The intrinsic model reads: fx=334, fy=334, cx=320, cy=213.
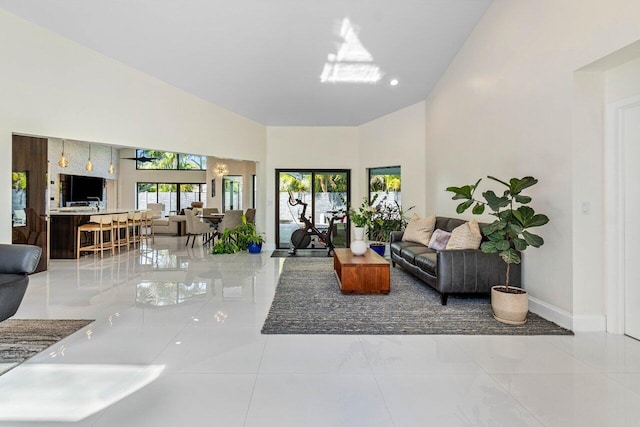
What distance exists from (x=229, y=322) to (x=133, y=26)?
4.13 metres

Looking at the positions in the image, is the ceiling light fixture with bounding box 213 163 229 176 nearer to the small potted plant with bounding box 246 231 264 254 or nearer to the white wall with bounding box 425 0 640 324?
the small potted plant with bounding box 246 231 264 254

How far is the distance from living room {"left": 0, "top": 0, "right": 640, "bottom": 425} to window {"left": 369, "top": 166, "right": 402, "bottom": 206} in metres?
0.31

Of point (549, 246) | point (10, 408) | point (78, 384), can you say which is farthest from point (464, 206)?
point (10, 408)

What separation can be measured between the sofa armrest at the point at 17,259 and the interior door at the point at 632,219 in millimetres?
5176

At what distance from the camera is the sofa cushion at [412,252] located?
16.1 ft

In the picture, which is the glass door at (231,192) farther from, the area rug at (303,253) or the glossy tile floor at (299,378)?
the glossy tile floor at (299,378)

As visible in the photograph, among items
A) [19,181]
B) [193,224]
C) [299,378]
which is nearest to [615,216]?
[299,378]

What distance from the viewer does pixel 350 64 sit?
584 cm

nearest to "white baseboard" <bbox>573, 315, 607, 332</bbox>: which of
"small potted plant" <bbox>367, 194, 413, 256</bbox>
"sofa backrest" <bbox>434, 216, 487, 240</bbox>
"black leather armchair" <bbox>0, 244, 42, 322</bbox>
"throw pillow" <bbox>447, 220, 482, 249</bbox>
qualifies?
"throw pillow" <bbox>447, 220, 482, 249</bbox>

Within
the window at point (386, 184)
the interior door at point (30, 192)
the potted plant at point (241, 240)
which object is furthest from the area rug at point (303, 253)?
the interior door at point (30, 192)

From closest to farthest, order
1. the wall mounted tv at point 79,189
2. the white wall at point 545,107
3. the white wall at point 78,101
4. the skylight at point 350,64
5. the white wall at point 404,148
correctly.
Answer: the white wall at point 545,107 < the white wall at point 78,101 < the skylight at point 350,64 < the white wall at point 404,148 < the wall mounted tv at point 79,189

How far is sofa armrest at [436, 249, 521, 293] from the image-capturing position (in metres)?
3.88

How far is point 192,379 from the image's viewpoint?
226 centimetres

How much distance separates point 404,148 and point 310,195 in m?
2.69
